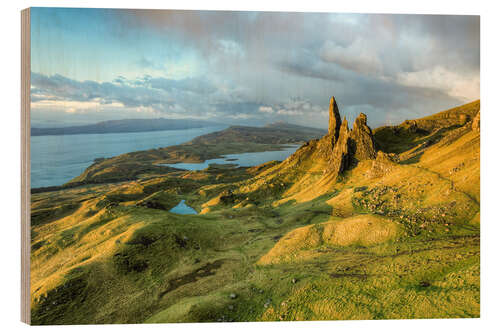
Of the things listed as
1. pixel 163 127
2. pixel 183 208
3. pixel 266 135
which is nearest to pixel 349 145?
pixel 266 135

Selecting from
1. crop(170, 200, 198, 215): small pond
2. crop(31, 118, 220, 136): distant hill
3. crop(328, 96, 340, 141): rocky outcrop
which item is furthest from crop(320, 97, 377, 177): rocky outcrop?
crop(170, 200, 198, 215): small pond

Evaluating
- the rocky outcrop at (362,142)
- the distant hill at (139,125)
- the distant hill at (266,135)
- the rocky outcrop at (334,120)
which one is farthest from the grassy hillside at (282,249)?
the distant hill at (266,135)

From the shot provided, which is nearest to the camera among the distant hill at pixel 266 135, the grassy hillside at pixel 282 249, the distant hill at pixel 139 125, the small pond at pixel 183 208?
the grassy hillside at pixel 282 249

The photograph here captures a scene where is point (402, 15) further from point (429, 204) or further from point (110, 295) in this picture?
point (110, 295)

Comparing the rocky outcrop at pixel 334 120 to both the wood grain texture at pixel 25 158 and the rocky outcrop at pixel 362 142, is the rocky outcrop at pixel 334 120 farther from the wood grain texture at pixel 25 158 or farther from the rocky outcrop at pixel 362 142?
the wood grain texture at pixel 25 158

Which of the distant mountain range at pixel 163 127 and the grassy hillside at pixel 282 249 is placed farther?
the distant mountain range at pixel 163 127

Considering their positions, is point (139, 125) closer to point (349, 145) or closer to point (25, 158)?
point (25, 158)

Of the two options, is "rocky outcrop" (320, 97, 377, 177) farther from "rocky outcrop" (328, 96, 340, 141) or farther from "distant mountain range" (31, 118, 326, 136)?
"distant mountain range" (31, 118, 326, 136)
